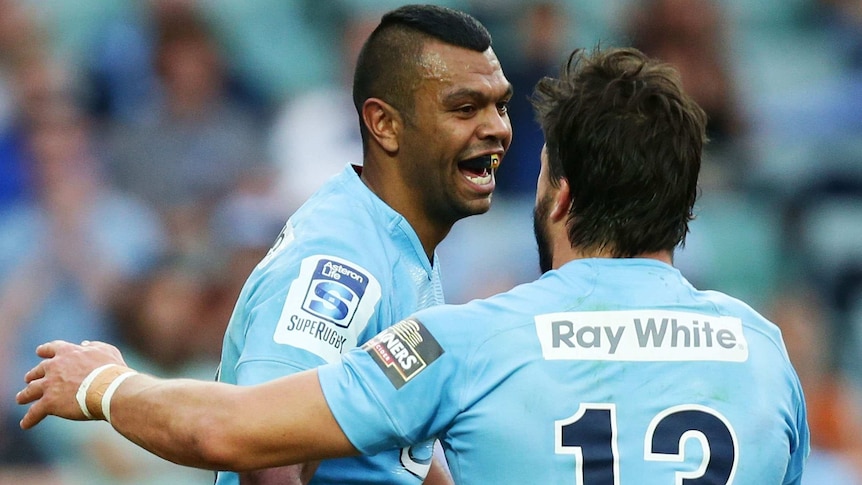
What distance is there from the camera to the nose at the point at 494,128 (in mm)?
4363

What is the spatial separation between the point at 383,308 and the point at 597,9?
715 cm

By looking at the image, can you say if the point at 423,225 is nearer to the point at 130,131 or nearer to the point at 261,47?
the point at 130,131

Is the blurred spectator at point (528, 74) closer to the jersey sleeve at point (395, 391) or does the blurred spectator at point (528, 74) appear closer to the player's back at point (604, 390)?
the player's back at point (604, 390)

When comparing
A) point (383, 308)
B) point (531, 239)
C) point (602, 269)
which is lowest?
point (531, 239)

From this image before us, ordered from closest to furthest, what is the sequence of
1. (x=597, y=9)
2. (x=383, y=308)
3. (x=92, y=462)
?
(x=383, y=308) < (x=92, y=462) < (x=597, y=9)

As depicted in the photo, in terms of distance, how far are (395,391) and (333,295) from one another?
2.08 feet

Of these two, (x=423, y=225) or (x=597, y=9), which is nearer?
(x=423, y=225)

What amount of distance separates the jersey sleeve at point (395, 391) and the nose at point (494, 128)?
1354 millimetres

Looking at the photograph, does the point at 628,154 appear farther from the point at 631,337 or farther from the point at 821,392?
the point at 821,392

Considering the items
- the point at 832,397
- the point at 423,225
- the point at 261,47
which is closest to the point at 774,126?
the point at 832,397

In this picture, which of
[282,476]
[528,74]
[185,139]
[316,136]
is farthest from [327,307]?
[528,74]

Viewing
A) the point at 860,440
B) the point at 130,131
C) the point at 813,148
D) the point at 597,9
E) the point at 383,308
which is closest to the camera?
the point at 383,308

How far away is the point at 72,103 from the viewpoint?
9.17 m

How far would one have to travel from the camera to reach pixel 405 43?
4348 mm
